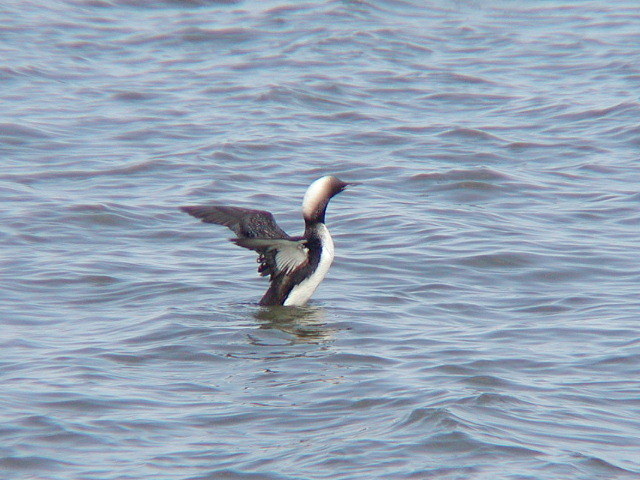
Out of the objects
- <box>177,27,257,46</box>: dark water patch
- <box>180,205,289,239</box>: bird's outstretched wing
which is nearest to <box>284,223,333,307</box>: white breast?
<box>180,205,289,239</box>: bird's outstretched wing

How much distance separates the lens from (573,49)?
1852 cm

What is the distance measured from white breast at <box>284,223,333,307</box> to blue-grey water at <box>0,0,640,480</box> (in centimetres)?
14

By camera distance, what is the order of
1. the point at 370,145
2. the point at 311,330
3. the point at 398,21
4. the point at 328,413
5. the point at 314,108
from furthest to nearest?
the point at 398,21 < the point at 314,108 < the point at 370,145 < the point at 311,330 < the point at 328,413

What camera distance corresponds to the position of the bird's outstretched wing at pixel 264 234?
8633 millimetres

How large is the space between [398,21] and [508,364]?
44.7 ft

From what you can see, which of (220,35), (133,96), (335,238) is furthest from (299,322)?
(220,35)

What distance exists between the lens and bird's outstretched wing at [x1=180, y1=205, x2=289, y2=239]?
28.5 feet

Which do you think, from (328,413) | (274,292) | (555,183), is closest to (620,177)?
(555,183)

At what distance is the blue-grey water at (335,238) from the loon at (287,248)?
0.70 ft

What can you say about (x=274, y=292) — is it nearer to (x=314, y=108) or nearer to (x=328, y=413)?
(x=328, y=413)

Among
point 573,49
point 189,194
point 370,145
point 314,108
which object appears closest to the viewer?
point 189,194

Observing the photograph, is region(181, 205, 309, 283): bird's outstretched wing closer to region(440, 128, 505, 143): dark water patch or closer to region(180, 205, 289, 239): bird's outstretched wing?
region(180, 205, 289, 239): bird's outstretched wing

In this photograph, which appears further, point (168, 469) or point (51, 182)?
point (51, 182)

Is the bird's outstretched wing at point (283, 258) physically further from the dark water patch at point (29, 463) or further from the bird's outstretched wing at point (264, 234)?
the dark water patch at point (29, 463)
